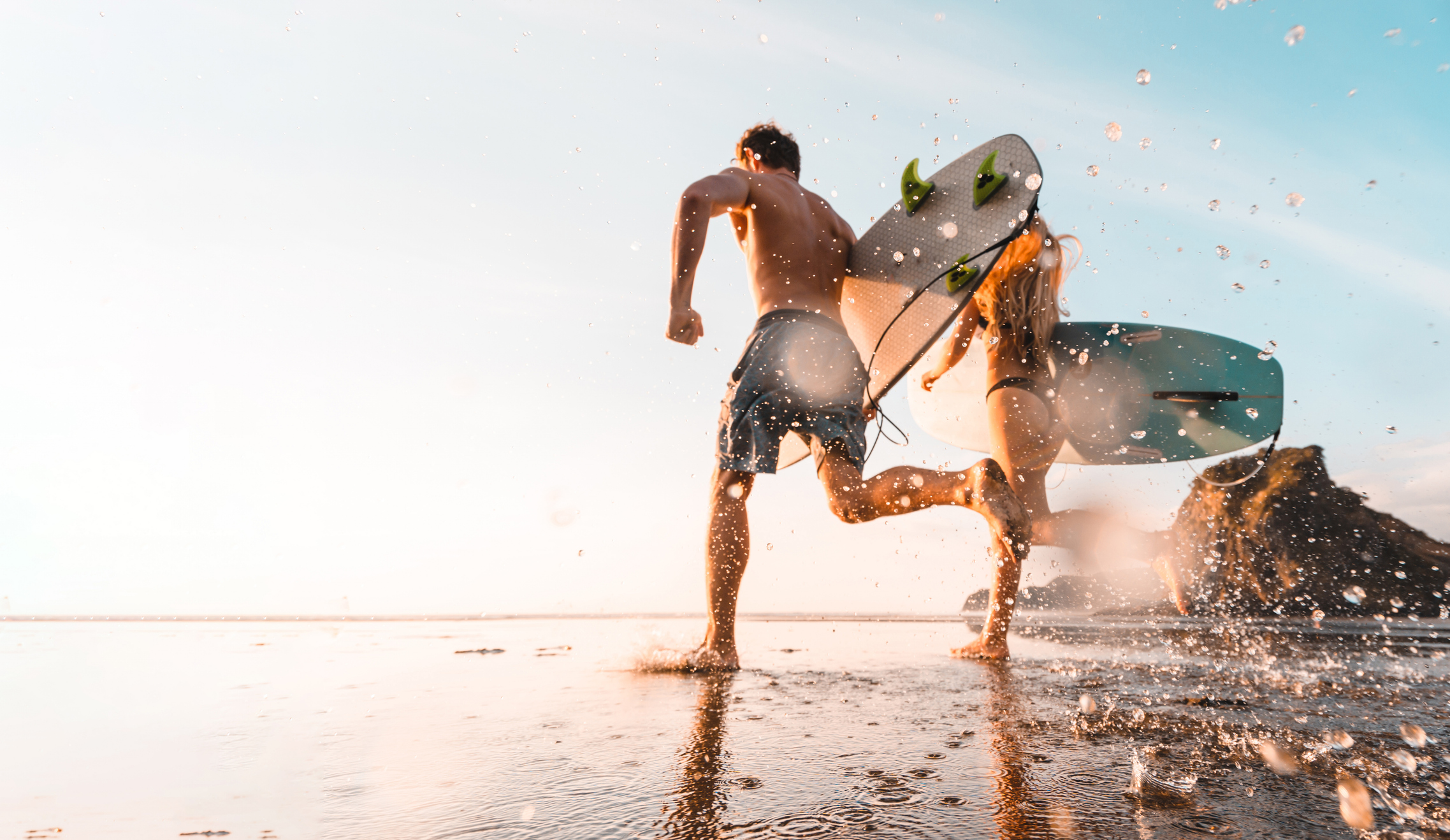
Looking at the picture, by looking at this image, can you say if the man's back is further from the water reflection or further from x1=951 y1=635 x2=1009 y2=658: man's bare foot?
the water reflection

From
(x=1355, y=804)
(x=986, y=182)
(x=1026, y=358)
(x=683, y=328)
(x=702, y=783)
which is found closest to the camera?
(x=1355, y=804)

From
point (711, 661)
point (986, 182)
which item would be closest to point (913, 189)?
point (986, 182)

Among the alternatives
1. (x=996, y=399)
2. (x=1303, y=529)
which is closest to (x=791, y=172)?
(x=996, y=399)

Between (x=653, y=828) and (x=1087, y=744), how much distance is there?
88 cm

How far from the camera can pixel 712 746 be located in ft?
4.41

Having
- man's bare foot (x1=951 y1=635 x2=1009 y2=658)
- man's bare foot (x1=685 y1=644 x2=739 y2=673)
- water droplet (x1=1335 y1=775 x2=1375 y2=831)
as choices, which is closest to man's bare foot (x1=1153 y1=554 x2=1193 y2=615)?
man's bare foot (x1=951 y1=635 x2=1009 y2=658)

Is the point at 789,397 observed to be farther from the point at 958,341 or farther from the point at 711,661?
the point at 958,341

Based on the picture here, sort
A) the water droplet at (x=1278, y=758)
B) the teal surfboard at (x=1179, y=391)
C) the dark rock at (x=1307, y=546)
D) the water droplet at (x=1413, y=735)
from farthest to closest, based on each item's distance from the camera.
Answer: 1. the dark rock at (x=1307, y=546)
2. the teal surfboard at (x=1179, y=391)
3. the water droplet at (x=1413, y=735)
4. the water droplet at (x=1278, y=758)

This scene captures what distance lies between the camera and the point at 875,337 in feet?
11.4

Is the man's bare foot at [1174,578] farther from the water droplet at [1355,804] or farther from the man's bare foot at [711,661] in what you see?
the water droplet at [1355,804]

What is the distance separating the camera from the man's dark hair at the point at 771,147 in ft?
11.2

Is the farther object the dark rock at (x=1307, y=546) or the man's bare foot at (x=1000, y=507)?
the dark rock at (x=1307, y=546)

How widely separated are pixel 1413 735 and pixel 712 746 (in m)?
1.36

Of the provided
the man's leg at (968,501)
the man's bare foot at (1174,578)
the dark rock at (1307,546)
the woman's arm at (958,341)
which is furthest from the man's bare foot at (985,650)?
the dark rock at (1307,546)
